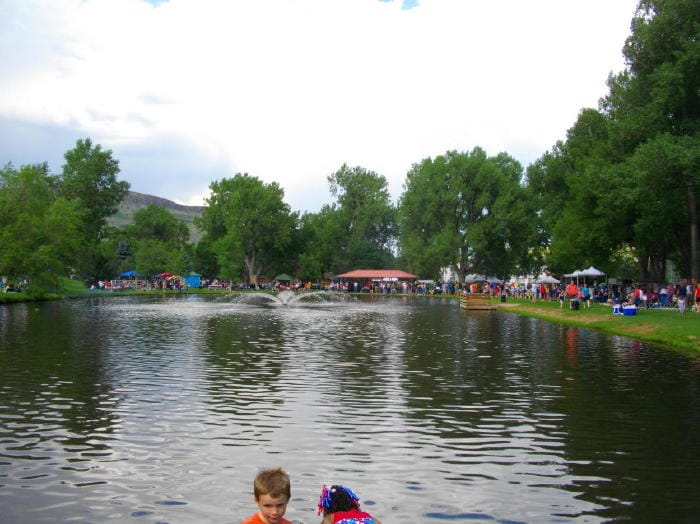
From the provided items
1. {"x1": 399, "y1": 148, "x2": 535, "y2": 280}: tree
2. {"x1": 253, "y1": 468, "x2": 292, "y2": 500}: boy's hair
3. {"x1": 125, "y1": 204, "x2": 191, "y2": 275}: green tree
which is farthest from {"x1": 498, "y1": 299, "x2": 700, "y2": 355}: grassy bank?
{"x1": 125, "y1": 204, "x2": 191, "y2": 275}: green tree

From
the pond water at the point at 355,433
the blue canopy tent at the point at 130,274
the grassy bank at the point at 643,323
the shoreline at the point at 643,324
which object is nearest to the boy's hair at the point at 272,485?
the pond water at the point at 355,433

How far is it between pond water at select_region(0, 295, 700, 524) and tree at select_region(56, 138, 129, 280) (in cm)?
9179

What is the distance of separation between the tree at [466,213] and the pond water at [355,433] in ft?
226

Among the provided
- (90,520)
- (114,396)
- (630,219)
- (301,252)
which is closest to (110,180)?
(301,252)

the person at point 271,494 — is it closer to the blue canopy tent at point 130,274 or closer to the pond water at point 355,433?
the pond water at point 355,433

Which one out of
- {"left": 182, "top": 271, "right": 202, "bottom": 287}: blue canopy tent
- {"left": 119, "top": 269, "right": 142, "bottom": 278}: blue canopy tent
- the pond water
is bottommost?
the pond water

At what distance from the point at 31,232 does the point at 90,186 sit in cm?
4583

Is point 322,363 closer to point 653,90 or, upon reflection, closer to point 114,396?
point 114,396

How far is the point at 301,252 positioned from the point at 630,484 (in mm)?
124776

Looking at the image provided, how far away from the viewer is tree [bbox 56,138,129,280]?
351 feet

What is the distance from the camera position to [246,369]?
18.2 meters

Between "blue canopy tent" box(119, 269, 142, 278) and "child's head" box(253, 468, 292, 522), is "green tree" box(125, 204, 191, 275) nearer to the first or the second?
"blue canopy tent" box(119, 269, 142, 278)

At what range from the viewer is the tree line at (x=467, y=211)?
1655 inches

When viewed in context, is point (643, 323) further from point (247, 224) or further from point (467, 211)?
point (247, 224)
